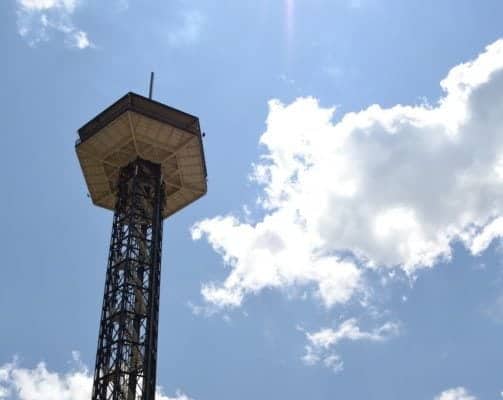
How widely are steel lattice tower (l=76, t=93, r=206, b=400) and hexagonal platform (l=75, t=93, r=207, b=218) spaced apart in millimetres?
84

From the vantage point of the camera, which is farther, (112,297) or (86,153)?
(86,153)

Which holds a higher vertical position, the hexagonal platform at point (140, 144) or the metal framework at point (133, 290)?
the hexagonal platform at point (140, 144)

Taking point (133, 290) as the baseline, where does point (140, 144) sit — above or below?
above

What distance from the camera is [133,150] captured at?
2640 inches

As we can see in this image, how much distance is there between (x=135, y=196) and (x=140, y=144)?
4.49m

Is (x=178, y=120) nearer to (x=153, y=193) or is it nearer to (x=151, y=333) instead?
(x=153, y=193)

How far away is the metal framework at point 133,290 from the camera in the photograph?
56.3 m

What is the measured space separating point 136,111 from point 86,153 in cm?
681

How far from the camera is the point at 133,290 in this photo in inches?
2394

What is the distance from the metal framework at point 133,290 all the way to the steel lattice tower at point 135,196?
73 mm

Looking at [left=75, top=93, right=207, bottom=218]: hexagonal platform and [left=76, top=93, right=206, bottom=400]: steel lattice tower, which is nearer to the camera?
[left=76, top=93, right=206, bottom=400]: steel lattice tower

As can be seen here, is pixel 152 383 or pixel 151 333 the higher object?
pixel 151 333

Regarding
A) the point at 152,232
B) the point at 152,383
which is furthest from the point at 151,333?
the point at 152,232

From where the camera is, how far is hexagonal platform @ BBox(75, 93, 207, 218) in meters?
64.8
